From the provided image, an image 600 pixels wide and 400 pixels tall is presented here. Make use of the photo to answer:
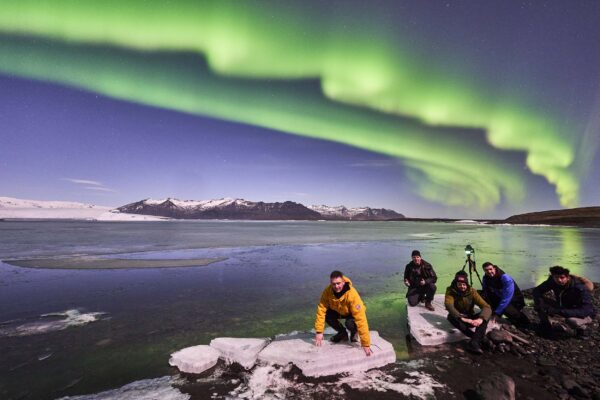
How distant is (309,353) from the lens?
6332 mm

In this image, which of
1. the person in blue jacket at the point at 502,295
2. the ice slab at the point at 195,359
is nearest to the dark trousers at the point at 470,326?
the person in blue jacket at the point at 502,295

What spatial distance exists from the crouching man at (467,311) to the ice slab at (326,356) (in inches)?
79.2

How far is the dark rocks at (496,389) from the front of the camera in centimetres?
500

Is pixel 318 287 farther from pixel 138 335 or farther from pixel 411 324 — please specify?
pixel 138 335

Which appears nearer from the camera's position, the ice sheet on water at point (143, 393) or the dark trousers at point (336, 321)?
the ice sheet on water at point (143, 393)

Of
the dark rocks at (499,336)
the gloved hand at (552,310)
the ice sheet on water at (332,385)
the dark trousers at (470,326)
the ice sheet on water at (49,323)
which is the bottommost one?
the ice sheet on water at (49,323)

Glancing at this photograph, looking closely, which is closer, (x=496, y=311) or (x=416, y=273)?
(x=496, y=311)

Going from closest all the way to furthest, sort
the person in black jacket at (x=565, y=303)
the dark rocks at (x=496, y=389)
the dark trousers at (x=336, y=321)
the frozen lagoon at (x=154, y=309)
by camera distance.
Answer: the dark rocks at (x=496, y=389) < the frozen lagoon at (x=154, y=309) < the dark trousers at (x=336, y=321) < the person in black jacket at (x=565, y=303)

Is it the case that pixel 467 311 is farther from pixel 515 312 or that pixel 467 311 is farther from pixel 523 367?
pixel 515 312

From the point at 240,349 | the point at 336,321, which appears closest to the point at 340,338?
the point at 336,321

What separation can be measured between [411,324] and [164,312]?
7515 millimetres

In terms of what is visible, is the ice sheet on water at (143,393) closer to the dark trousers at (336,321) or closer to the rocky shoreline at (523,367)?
the dark trousers at (336,321)

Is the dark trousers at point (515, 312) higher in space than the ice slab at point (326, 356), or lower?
higher

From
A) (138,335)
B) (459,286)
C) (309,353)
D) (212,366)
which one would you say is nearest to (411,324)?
(459,286)
